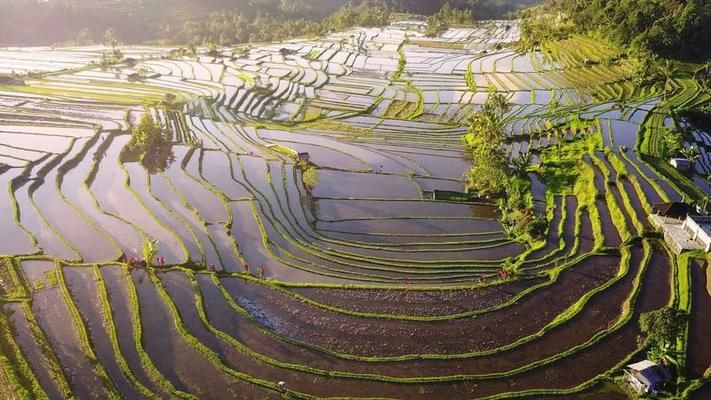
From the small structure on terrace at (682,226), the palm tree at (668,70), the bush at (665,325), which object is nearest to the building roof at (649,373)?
the bush at (665,325)

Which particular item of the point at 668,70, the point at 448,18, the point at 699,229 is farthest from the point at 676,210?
the point at 448,18

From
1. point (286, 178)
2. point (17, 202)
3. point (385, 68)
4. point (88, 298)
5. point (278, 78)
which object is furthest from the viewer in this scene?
point (385, 68)

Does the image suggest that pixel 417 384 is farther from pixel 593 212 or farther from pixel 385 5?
pixel 385 5

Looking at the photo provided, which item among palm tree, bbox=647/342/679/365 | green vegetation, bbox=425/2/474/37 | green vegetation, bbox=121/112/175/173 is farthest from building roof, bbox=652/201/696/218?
green vegetation, bbox=425/2/474/37

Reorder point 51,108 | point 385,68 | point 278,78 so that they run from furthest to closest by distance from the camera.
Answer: point 385,68, point 278,78, point 51,108

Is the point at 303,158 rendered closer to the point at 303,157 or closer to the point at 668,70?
the point at 303,157

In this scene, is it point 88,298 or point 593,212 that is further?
point 593,212

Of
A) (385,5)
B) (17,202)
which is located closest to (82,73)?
(17,202)
